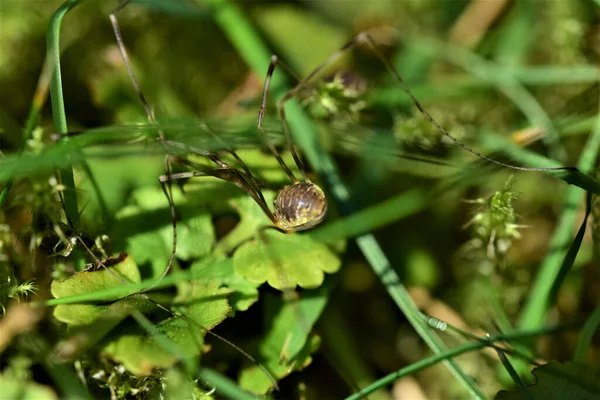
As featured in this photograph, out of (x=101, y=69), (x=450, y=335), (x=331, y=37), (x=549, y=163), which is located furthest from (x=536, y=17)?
(x=101, y=69)

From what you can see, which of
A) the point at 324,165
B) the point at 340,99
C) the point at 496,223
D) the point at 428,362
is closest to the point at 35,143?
the point at 324,165

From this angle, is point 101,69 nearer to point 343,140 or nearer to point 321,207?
point 343,140

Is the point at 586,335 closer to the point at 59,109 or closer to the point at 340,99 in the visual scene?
the point at 340,99

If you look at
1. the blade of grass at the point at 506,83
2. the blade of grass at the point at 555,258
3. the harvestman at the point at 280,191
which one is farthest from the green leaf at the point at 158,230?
the blade of grass at the point at 506,83

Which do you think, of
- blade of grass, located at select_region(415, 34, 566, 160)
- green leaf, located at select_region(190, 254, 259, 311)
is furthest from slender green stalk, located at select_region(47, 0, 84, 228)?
blade of grass, located at select_region(415, 34, 566, 160)

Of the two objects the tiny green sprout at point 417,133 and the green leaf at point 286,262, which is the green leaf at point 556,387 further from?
the tiny green sprout at point 417,133

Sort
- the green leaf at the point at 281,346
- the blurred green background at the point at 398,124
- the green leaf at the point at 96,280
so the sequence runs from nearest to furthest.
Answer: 1. the green leaf at the point at 96,280
2. the green leaf at the point at 281,346
3. the blurred green background at the point at 398,124

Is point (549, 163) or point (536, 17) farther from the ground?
point (536, 17)
